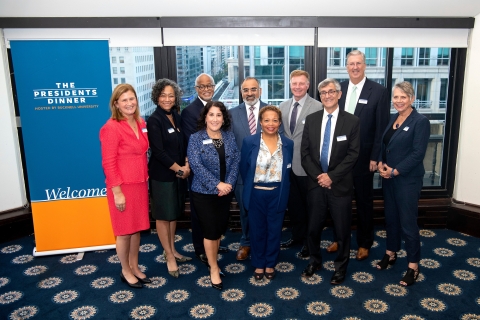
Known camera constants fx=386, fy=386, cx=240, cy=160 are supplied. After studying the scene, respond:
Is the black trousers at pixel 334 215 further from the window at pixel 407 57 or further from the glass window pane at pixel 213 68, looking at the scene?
the window at pixel 407 57

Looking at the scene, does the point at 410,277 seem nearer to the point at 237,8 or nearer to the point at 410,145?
the point at 410,145

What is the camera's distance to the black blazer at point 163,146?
3.10 meters

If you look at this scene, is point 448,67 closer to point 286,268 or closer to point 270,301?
point 286,268

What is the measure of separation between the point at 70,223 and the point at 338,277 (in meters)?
2.53

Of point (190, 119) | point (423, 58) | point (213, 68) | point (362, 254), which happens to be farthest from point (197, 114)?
point (423, 58)

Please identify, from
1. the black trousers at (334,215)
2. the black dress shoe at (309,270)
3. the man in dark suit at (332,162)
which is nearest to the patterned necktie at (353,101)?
the man in dark suit at (332,162)

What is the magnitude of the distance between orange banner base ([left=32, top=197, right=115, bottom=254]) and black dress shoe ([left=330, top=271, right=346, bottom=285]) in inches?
86.1

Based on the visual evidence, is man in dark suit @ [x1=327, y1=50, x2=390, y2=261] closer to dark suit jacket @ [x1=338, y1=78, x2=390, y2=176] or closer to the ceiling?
dark suit jacket @ [x1=338, y1=78, x2=390, y2=176]

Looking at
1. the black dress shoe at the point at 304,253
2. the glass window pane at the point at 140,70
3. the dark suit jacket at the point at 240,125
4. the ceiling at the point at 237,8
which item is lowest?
the black dress shoe at the point at 304,253

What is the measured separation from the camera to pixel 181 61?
434cm

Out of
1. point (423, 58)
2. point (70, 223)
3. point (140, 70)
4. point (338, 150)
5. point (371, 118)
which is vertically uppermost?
point (423, 58)

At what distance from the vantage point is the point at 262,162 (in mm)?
3025

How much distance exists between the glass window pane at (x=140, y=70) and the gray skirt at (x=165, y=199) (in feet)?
4.47

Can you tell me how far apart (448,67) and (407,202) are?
2084 millimetres
